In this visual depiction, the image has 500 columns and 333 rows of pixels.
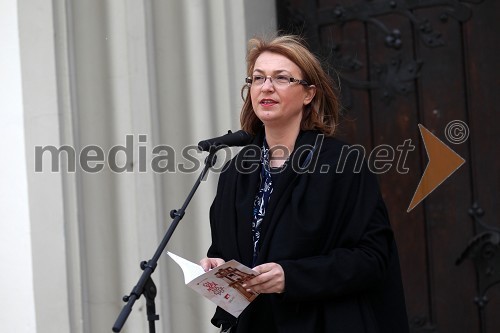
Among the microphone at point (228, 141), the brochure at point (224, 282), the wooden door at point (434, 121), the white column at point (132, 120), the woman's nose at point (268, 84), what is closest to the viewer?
the brochure at point (224, 282)

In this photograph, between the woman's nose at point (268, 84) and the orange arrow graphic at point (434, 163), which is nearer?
the woman's nose at point (268, 84)

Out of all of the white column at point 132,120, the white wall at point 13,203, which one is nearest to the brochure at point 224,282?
the white column at point 132,120

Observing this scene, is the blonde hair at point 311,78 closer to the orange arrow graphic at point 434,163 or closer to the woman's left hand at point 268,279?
the woman's left hand at point 268,279

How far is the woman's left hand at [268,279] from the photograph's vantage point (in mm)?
2752

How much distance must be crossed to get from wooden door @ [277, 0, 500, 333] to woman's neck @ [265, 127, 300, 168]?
1.03m

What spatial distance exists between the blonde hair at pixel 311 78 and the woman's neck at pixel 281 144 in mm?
61

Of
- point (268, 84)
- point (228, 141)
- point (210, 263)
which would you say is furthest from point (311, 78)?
point (210, 263)

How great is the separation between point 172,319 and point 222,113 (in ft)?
3.35

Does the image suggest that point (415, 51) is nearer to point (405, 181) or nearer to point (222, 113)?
point (405, 181)

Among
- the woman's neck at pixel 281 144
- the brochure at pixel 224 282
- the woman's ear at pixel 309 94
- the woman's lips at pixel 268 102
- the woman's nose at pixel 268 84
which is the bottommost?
the brochure at pixel 224 282

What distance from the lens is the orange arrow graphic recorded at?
420 centimetres

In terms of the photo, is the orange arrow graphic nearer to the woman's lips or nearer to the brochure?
the woman's lips

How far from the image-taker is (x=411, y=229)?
14.1 feet

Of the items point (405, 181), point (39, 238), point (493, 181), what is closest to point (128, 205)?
point (39, 238)
